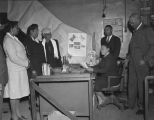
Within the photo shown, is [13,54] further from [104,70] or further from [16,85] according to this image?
[104,70]

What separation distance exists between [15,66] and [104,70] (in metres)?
1.73

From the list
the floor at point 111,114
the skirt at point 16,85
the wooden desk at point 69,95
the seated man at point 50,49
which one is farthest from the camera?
the seated man at point 50,49

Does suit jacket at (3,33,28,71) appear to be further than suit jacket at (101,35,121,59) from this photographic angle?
No

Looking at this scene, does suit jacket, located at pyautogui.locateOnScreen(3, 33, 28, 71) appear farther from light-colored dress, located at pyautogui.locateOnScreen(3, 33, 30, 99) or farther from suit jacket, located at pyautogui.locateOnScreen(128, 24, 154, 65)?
suit jacket, located at pyautogui.locateOnScreen(128, 24, 154, 65)

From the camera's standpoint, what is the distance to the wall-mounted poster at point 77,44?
6.91m

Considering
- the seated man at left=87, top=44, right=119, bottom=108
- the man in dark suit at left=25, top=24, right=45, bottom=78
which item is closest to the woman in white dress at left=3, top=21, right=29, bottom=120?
the man in dark suit at left=25, top=24, right=45, bottom=78

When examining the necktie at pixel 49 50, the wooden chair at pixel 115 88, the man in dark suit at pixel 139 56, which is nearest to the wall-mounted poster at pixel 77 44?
the necktie at pixel 49 50

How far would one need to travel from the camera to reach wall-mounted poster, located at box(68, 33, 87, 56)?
6910 millimetres

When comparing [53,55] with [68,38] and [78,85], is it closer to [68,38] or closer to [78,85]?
[68,38]

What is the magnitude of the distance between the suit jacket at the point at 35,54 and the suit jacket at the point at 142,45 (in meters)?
1.90

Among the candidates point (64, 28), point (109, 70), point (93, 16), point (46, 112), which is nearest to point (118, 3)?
point (93, 16)

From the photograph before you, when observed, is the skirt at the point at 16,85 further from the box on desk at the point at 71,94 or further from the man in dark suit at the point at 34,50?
the man in dark suit at the point at 34,50

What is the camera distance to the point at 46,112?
5.11 metres

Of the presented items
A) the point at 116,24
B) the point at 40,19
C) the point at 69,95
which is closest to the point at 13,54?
the point at 69,95
